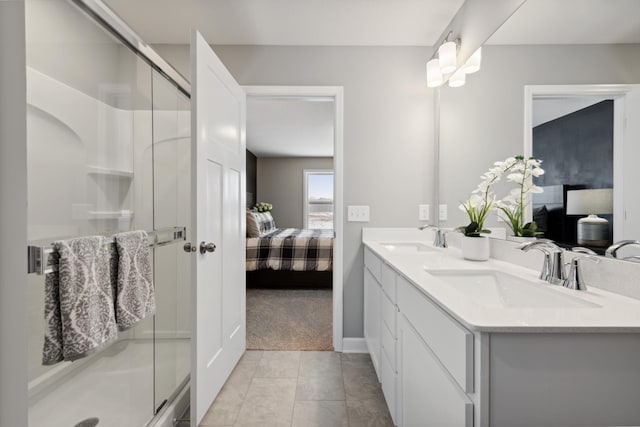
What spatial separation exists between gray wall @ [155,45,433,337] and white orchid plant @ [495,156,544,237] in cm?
93

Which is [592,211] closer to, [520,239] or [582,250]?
[582,250]

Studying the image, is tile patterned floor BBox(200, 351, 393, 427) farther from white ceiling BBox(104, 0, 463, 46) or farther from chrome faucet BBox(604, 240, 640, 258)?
white ceiling BBox(104, 0, 463, 46)

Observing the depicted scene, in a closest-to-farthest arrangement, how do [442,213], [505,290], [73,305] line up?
1. [73,305]
2. [505,290]
3. [442,213]

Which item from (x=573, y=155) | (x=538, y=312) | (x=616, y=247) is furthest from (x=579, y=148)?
(x=538, y=312)

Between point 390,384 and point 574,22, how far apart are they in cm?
165

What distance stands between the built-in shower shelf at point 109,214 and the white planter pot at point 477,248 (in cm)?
180

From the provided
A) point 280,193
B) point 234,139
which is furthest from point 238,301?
point 280,193

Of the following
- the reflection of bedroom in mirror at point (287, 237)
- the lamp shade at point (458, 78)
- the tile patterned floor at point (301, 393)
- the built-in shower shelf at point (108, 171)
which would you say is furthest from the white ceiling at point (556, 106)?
the built-in shower shelf at point (108, 171)

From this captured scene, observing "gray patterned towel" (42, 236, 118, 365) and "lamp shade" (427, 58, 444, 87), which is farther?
"lamp shade" (427, 58, 444, 87)

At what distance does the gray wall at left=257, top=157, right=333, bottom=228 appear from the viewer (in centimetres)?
742

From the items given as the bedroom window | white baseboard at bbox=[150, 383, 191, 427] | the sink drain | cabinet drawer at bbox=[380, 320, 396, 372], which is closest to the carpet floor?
white baseboard at bbox=[150, 383, 191, 427]

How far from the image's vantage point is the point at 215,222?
1733mm

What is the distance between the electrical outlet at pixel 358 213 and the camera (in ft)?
7.68

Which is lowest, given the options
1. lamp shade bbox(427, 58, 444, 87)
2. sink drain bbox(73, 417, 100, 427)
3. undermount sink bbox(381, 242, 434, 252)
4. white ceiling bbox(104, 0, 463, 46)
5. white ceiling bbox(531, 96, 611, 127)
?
sink drain bbox(73, 417, 100, 427)
